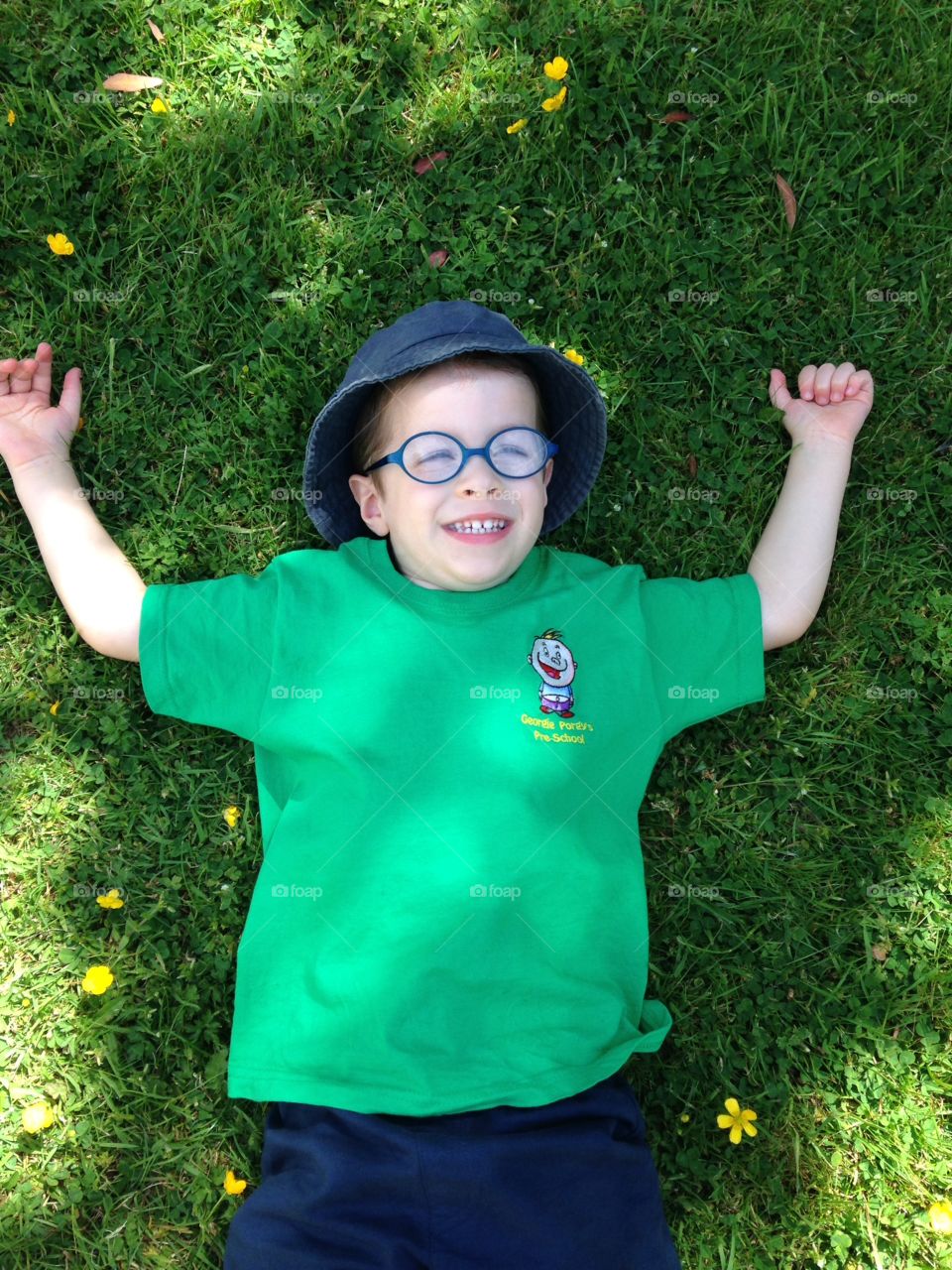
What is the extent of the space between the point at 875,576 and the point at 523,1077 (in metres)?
2.05

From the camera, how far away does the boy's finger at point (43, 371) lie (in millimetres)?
3486

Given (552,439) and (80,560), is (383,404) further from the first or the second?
(80,560)

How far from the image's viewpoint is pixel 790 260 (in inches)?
146

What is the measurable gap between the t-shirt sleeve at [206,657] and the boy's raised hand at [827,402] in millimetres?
1924

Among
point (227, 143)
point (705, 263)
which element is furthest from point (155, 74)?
point (705, 263)

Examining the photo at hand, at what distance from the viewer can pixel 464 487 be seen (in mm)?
2861

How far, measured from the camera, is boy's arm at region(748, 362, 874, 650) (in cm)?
335

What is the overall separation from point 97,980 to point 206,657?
43.6 inches

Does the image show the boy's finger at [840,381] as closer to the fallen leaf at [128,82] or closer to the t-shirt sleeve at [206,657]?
the t-shirt sleeve at [206,657]

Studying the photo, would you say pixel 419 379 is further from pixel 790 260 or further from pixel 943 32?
pixel 943 32

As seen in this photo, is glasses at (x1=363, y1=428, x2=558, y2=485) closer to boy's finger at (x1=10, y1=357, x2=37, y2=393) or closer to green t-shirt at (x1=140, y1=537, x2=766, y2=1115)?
green t-shirt at (x1=140, y1=537, x2=766, y2=1115)

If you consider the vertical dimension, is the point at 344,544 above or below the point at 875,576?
above

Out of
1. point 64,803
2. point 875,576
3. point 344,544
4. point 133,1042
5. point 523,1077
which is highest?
point 344,544

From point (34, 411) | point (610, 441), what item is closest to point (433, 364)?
point (610, 441)
